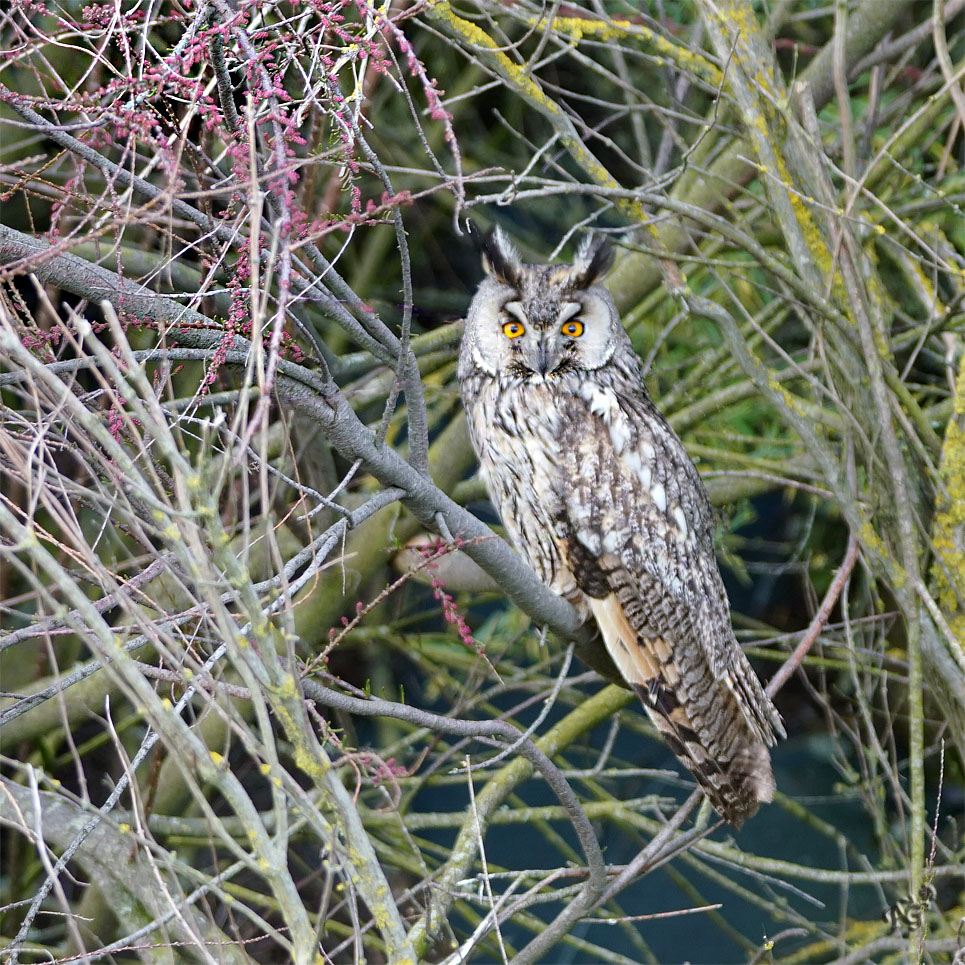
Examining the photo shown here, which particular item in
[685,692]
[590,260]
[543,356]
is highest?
[590,260]

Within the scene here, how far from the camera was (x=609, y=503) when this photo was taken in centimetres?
296

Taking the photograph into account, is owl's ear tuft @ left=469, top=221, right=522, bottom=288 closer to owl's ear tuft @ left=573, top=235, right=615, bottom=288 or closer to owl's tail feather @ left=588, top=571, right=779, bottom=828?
owl's ear tuft @ left=573, top=235, right=615, bottom=288

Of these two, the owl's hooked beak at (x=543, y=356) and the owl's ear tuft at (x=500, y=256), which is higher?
the owl's ear tuft at (x=500, y=256)

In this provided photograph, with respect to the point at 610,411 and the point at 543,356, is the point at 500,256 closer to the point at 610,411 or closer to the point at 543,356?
the point at 543,356

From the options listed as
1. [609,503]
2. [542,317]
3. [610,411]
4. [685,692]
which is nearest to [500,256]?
[542,317]

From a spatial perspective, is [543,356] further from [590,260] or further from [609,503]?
[609,503]

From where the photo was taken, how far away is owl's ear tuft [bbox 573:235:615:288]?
2.99 m

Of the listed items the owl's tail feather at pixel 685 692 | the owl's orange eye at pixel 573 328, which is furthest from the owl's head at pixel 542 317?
the owl's tail feather at pixel 685 692

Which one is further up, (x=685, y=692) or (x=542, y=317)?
(x=542, y=317)

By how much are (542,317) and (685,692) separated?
1058 millimetres

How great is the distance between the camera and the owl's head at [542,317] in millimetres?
2934

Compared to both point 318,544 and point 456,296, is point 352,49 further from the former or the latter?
point 456,296

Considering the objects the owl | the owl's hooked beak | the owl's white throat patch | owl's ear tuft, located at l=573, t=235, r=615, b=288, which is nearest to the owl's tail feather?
the owl

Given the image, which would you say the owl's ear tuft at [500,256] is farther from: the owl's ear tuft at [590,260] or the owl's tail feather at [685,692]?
the owl's tail feather at [685,692]
